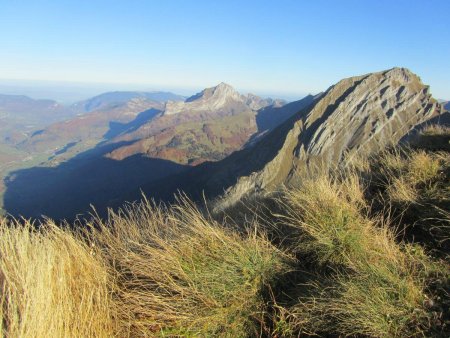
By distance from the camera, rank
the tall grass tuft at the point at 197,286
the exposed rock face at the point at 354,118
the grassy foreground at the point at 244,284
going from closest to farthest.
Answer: the grassy foreground at the point at 244,284 < the tall grass tuft at the point at 197,286 < the exposed rock face at the point at 354,118

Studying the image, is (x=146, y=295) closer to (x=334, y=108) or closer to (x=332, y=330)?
(x=332, y=330)

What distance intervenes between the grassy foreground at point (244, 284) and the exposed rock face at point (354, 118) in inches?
4366

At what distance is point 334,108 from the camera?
474 feet

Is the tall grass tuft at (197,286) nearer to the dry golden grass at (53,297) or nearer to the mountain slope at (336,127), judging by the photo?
the dry golden grass at (53,297)

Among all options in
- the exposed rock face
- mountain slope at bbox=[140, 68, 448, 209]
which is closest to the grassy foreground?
mountain slope at bbox=[140, 68, 448, 209]

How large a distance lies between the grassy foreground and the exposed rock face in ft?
364

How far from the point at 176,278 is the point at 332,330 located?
1.76 metres

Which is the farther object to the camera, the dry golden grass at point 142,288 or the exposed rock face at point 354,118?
the exposed rock face at point 354,118

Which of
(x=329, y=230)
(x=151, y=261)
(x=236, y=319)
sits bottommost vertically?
(x=236, y=319)

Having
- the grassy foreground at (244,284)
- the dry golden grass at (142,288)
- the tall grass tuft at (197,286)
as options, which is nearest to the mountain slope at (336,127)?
the grassy foreground at (244,284)

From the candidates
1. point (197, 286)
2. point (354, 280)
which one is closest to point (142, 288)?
point (197, 286)

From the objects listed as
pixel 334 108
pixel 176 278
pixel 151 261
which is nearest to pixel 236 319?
pixel 176 278

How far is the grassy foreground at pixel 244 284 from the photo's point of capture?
9.95 ft

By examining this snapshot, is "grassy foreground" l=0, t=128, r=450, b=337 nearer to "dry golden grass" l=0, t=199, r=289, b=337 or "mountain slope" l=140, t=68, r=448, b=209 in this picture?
"dry golden grass" l=0, t=199, r=289, b=337
